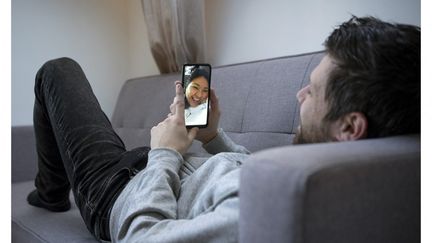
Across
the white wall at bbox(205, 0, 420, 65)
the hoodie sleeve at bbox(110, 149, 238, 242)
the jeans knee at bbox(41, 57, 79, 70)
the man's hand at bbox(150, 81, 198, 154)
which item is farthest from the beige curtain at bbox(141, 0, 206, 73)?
the hoodie sleeve at bbox(110, 149, 238, 242)

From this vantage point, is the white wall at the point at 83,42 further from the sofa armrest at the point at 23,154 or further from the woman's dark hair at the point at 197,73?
the woman's dark hair at the point at 197,73

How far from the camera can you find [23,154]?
177 cm

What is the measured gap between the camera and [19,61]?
205 centimetres

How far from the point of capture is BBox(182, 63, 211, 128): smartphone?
1.00 meters

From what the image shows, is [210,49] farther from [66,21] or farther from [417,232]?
[417,232]

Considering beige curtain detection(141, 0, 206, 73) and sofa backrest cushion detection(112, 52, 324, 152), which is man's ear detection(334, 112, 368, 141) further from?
beige curtain detection(141, 0, 206, 73)

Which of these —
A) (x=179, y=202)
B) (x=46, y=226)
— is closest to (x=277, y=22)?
(x=179, y=202)

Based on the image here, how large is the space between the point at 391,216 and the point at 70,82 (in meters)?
0.92

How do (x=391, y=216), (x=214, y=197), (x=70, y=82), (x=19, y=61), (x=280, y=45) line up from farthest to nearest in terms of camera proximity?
(x=19, y=61) → (x=280, y=45) → (x=70, y=82) → (x=214, y=197) → (x=391, y=216)

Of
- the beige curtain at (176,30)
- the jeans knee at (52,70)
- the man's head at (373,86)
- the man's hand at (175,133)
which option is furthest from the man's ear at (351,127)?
the beige curtain at (176,30)

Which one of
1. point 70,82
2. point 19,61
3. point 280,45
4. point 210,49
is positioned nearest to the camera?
point 70,82

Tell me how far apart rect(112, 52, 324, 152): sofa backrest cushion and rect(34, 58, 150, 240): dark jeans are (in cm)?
41

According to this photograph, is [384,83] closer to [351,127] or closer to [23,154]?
[351,127]
